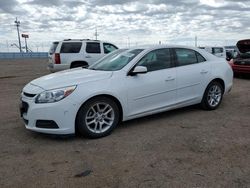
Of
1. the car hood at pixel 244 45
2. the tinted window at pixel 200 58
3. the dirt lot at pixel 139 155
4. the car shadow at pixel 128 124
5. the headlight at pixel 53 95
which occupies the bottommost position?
the dirt lot at pixel 139 155

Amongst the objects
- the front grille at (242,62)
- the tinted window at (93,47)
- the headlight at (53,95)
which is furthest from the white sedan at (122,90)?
the tinted window at (93,47)

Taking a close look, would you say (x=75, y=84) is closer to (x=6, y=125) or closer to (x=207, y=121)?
(x=6, y=125)

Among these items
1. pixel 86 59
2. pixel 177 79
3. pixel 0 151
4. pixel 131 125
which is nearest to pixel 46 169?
pixel 0 151

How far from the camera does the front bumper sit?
15.3 feet

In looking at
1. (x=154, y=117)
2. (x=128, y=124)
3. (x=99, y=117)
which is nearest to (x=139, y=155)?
(x=99, y=117)

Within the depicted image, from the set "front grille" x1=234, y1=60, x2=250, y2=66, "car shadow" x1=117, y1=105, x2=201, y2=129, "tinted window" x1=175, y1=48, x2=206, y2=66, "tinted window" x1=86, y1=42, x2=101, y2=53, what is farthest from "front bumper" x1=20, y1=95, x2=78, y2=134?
"front grille" x1=234, y1=60, x2=250, y2=66

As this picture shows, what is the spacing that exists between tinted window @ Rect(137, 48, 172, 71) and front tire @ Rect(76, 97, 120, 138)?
1.08 metres

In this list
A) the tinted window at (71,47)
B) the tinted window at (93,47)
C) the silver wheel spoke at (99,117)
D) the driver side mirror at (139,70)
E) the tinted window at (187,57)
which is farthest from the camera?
the tinted window at (93,47)

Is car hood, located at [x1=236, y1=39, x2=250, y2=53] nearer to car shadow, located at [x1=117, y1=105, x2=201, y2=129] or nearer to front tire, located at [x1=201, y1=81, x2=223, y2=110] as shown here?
front tire, located at [x1=201, y1=81, x2=223, y2=110]

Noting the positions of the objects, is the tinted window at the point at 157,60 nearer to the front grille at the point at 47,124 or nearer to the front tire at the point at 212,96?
the front tire at the point at 212,96

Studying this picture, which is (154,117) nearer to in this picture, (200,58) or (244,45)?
(200,58)

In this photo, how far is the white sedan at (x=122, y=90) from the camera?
4734 mm

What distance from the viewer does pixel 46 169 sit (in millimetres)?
3875

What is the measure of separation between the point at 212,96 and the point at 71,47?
765cm
